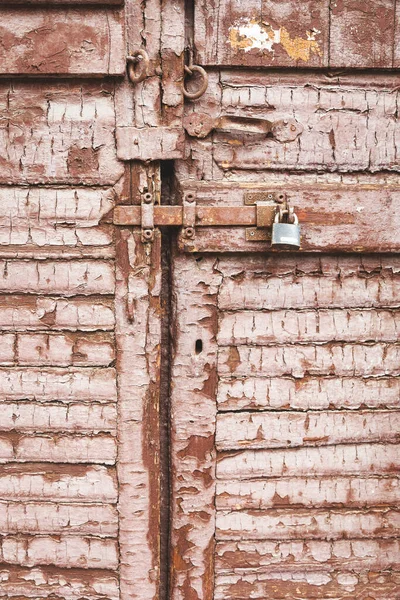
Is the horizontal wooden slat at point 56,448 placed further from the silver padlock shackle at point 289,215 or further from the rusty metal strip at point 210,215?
the silver padlock shackle at point 289,215

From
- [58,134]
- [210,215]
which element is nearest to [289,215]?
[210,215]

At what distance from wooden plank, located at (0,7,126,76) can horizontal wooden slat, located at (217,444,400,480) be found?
121 centimetres

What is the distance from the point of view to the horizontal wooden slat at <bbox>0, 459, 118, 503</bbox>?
1674mm

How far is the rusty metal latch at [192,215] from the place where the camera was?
1.55 metres

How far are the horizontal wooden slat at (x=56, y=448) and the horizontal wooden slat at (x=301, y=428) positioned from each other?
36 cm

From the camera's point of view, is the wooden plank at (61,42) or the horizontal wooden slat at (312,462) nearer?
the wooden plank at (61,42)

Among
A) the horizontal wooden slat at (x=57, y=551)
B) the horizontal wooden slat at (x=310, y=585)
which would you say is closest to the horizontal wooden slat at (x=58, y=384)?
the horizontal wooden slat at (x=57, y=551)

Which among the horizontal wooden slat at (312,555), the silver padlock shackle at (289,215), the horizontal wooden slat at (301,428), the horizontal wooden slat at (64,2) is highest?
the horizontal wooden slat at (64,2)

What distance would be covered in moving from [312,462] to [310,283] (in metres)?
0.57

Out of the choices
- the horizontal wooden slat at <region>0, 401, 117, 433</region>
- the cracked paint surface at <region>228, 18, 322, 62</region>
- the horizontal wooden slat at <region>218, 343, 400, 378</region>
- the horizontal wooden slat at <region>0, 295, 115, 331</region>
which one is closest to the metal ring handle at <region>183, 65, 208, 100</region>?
the cracked paint surface at <region>228, 18, 322, 62</region>

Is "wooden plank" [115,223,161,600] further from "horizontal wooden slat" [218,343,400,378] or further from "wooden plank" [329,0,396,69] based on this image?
"wooden plank" [329,0,396,69]

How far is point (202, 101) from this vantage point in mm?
1562

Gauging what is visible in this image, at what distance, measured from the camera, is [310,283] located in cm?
165

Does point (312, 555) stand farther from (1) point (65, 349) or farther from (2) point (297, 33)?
(2) point (297, 33)
